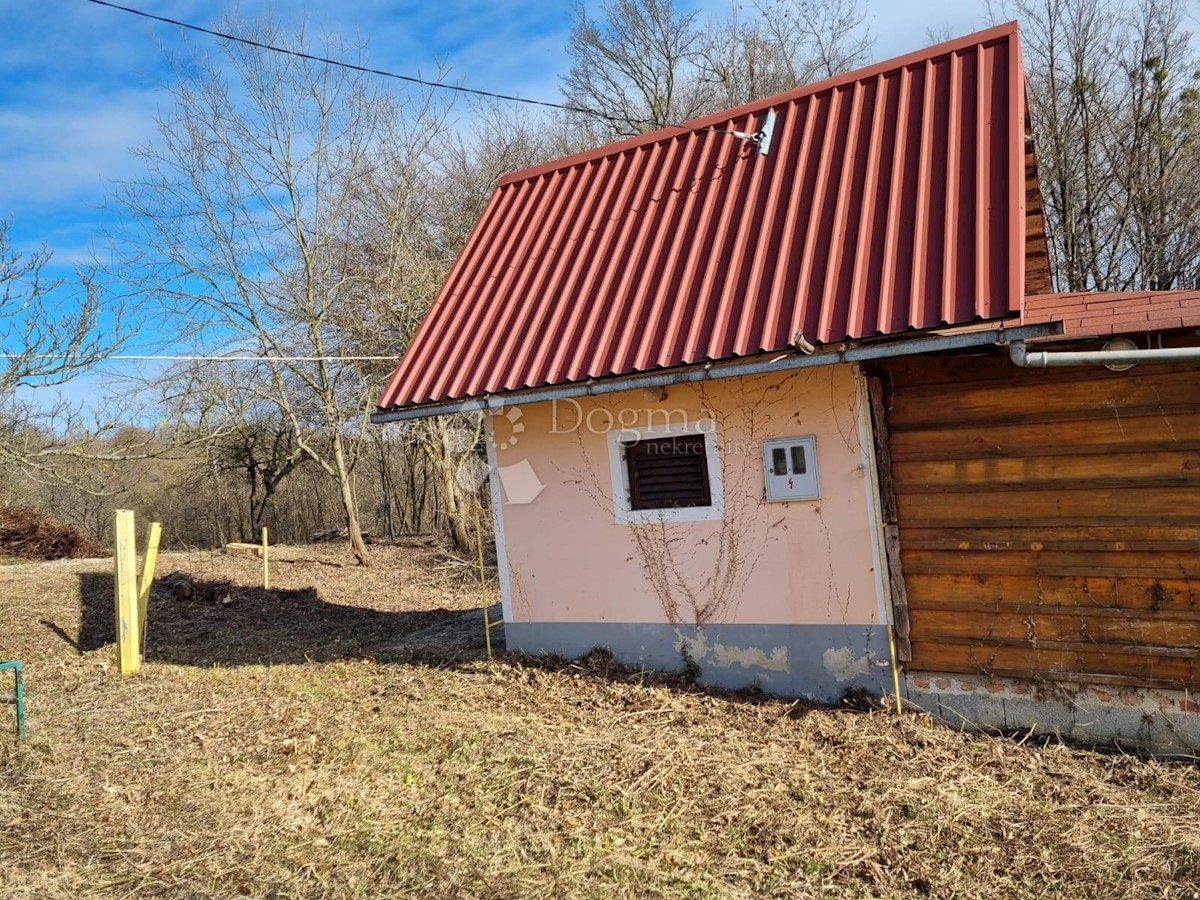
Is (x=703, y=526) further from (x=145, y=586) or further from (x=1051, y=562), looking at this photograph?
(x=145, y=586)

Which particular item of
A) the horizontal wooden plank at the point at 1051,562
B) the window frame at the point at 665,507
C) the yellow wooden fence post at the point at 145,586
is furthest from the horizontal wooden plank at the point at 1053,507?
the yellow wooden fence post at the point at 145,586

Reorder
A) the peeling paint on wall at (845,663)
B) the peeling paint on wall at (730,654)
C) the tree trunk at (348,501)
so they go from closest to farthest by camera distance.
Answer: the peeling paint on wall at (845,663) → the peeling paint on wall at (730,654) → the tree trunk at (348,501)

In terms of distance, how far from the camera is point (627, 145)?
8570 mm

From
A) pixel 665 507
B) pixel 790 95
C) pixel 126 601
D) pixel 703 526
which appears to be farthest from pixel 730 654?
pixel 126 601

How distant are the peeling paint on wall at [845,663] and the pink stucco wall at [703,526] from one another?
26 centimetres

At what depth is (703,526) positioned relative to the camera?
21.5 ft

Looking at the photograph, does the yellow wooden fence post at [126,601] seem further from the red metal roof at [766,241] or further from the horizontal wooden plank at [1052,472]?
the horizontal wooden plank at [1052,472]

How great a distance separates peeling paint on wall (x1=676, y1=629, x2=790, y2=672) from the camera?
628cm

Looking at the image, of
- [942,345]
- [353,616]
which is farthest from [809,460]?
[353,616]

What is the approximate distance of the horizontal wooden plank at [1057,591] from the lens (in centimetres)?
493

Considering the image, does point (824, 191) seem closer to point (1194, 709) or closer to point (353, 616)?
point (1194, 709)

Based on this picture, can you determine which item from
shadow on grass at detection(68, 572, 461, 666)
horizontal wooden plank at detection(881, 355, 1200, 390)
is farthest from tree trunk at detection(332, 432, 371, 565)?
horizontal wooden plank at detection(881, 355, 1200, 390)

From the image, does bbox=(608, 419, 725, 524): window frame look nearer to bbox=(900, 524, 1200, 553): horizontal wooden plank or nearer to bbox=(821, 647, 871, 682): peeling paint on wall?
bbox=(821, 647, 871, 682): peeling paint on wall

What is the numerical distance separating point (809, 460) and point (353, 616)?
823cm
